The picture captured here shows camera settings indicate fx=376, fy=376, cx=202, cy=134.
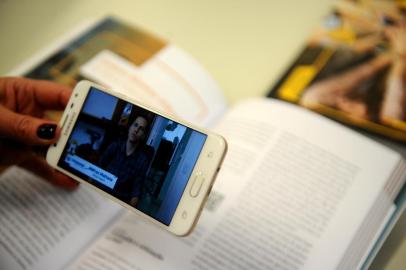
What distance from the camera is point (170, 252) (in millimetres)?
404

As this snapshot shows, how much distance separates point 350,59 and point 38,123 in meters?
0.43

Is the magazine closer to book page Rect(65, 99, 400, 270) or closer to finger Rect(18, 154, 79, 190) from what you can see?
book page Rect(65, 99, 400, 270)

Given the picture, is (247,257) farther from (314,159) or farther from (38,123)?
(38,123)

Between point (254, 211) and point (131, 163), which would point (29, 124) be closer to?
point (131, 163)

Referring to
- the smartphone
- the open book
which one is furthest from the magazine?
the smartphone

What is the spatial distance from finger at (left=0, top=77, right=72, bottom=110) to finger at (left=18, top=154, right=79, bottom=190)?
0.07m

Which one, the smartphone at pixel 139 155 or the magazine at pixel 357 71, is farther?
the magazine at pixel 357 71

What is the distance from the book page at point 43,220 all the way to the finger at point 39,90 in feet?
0.30

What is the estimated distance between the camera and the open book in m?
0.39

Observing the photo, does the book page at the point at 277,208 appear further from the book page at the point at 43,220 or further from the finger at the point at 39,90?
the finger at the point at 39,90

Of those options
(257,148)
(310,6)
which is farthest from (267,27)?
(257,148)

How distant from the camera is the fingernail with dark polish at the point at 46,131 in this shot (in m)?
0.40

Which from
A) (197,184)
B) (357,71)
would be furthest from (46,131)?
(357,71)

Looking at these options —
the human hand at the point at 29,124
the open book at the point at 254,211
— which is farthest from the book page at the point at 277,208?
the human hand at the point at 29,124
